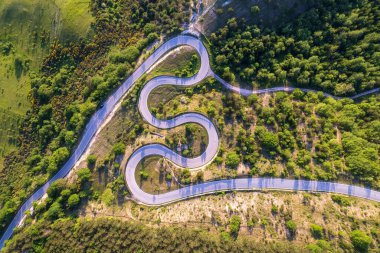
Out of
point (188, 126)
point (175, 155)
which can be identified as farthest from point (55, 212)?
point (188, 126)

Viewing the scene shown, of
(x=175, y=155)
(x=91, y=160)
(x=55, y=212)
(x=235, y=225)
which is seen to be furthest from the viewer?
(x=175, y=155)

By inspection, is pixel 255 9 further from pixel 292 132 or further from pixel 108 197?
pixel 108 197

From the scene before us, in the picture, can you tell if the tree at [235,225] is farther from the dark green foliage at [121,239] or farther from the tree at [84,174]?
the tree at [84,174]

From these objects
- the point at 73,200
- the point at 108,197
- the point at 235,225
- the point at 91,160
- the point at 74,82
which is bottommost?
the point at 73,200

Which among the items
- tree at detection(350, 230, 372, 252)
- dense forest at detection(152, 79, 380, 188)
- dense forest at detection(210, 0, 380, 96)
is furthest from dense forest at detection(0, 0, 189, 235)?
tree at detection(350, 230, 372, 252)

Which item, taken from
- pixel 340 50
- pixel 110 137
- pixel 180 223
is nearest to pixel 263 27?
pixel 340 50

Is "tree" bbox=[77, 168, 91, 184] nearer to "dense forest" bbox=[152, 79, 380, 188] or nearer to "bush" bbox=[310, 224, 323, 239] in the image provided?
"dense forest" bbox=[152, 79, 380, 188]
